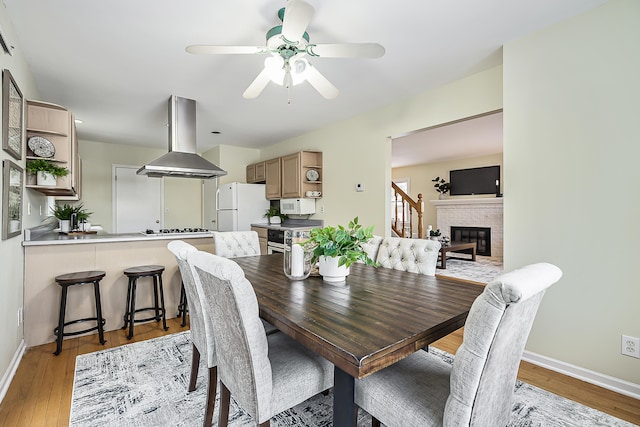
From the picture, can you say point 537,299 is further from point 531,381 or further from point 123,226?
point 123,226

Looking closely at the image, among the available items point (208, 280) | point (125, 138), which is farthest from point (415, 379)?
point (125, 138)

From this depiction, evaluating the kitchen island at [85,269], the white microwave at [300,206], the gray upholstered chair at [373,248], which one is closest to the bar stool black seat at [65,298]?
the kitchen island at [85,269]

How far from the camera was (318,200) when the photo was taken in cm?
488

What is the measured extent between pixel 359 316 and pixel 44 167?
2.96 metres

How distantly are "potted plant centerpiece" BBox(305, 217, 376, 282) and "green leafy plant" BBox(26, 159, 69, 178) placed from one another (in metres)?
2.45

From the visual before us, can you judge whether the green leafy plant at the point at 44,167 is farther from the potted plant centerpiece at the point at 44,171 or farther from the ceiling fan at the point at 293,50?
the ceiling fan at the point at 293,50

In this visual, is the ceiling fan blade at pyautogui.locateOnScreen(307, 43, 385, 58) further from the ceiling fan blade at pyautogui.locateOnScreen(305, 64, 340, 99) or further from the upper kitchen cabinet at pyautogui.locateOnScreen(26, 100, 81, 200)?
the upper kitchen cabinet at pyautogui.locateOnScreen(26, 100, 81, 200)

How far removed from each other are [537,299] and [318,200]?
3.95 metres

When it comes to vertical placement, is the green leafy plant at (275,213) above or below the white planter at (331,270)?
above

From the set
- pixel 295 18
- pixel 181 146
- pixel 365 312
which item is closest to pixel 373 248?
pixel 365 312

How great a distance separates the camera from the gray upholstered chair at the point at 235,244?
2764 mm

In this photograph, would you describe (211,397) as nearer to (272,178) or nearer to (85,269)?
(85,269)

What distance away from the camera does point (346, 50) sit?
1.84m

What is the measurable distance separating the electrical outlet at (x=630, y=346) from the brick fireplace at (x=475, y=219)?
4.87 metres
